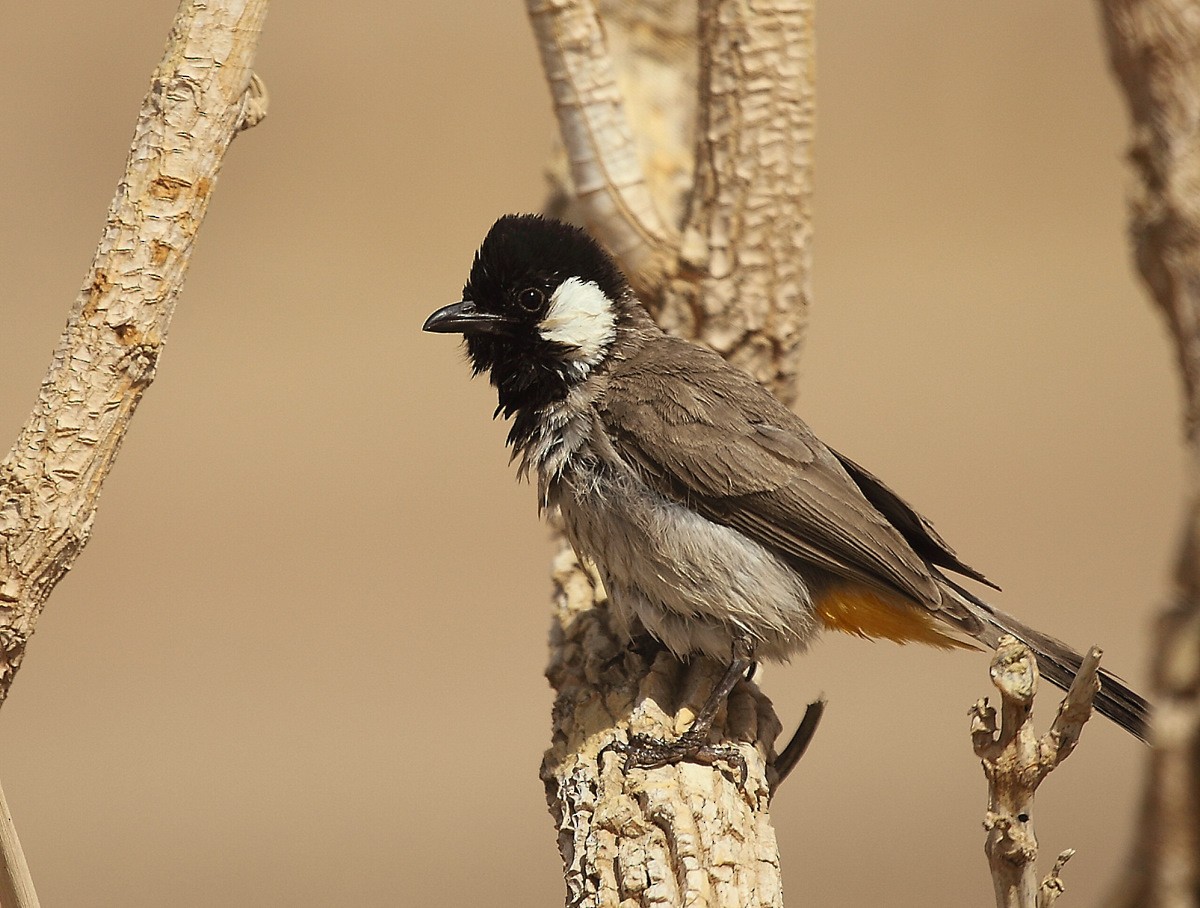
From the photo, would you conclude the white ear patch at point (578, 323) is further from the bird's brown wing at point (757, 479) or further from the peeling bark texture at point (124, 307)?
the peeling bark texture at point (124, 307)

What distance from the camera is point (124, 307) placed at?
237 cm

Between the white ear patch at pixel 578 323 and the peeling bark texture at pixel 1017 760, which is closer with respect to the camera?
the peeling bark texture at pixel 1017 760

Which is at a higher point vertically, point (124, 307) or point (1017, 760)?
point (124, 307)

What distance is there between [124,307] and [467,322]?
1187 millimetres

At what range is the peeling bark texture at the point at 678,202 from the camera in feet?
10.3

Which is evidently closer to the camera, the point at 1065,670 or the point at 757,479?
the point at 1065,670

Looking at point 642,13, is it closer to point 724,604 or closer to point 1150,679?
point 724,604

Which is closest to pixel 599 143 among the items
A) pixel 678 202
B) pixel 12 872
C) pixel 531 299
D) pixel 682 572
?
pixel 678 202

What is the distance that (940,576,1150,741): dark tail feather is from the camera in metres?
2.93

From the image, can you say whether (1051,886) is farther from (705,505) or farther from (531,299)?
(531,299)

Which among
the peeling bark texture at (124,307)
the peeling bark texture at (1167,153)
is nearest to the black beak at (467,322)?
the peeling bark texture at (124,307)

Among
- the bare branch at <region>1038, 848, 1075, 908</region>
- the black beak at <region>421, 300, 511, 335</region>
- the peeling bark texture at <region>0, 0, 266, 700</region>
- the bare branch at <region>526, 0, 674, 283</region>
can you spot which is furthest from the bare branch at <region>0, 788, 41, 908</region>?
the bare branch at <region>526, 0, 674, 283</region>

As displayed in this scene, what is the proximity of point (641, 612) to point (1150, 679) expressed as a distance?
206 cm

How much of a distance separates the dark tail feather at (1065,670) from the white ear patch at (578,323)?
1.15 meters
